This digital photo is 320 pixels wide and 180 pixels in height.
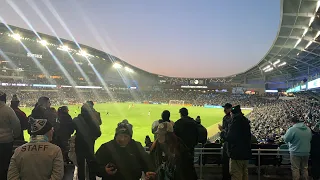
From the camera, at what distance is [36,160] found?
128 inches

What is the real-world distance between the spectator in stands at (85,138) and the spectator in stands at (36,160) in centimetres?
223

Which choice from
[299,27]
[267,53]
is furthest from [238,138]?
[267,53]

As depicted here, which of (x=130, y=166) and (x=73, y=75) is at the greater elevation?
(x=73, y=75)

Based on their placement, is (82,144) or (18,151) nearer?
(18,151)

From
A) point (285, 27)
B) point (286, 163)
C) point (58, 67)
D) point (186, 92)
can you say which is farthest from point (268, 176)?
point (186, 92)

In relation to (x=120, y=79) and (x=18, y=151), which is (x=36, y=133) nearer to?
(x=18, y=151)

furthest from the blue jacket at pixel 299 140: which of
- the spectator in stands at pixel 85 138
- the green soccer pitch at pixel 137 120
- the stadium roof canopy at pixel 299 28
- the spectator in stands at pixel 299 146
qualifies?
the stadium roof canopy at pixel 299 28

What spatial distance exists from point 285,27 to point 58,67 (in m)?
85.8

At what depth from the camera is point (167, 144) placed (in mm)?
3541

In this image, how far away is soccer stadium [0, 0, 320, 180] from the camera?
6.19m

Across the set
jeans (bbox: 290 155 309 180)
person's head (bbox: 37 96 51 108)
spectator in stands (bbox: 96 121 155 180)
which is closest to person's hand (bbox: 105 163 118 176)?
spectator in stands (bbox: 96 121 155 180)

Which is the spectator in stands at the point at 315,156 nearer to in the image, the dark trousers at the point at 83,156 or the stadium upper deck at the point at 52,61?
the dark trousers at the point at 83,156

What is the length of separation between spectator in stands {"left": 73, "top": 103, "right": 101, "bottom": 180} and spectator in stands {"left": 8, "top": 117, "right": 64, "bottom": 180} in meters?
2.23

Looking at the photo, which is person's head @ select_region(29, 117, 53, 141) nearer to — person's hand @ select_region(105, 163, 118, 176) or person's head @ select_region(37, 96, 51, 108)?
person's hand @ select_region(105, 163, 118, 176)
